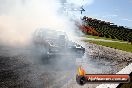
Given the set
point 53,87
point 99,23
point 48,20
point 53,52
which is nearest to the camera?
point 53,87

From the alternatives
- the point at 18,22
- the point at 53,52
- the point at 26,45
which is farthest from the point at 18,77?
the point at 18,22

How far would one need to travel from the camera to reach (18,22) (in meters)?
22.9

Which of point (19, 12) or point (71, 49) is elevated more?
point (19, 12)

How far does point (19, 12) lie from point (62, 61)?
47.0 ft

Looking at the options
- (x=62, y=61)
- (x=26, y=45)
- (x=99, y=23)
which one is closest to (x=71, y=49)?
(x=62, y=61)

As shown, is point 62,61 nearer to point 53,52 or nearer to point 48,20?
point 53,52

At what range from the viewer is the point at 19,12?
2591 centimetres

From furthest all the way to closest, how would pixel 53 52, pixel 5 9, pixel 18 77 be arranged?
1. pixel 5 9
2. pixel 53 52
3. pixel 18 77

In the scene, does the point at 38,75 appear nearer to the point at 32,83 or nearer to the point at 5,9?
the point at 32,83

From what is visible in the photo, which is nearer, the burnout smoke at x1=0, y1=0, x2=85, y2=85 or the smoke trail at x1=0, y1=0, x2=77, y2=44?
the burnout smoke at x1=0, y1=0, x2=85, y2=85

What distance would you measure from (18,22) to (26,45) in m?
5.47

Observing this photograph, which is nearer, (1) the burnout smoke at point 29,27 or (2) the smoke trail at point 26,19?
(1) the burnout smoke at point 29,27

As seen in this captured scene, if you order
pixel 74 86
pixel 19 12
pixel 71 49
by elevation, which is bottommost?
pixel 74 86

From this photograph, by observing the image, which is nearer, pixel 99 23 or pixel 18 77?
pixel 18 77
